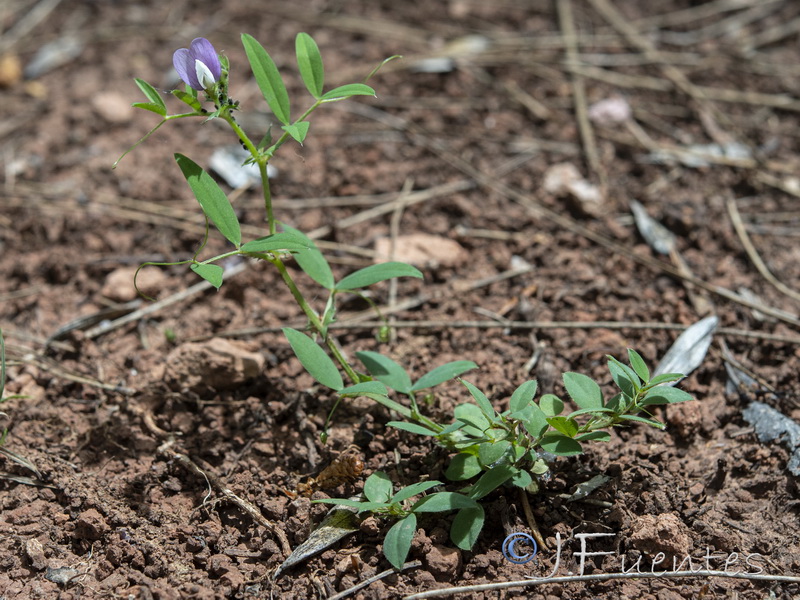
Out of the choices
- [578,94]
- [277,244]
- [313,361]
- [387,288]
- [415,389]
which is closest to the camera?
[277,244]

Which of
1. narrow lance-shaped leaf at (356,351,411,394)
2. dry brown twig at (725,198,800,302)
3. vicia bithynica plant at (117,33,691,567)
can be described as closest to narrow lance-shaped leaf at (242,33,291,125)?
vicia bithynica plant at (117,33,691,567)

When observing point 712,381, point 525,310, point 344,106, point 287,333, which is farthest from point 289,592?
point 344,106

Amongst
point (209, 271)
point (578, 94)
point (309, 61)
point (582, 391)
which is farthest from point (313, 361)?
point (578, 94)

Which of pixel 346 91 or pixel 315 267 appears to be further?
pixel 315 267

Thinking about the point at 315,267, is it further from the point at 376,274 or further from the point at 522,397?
the point at 522,397

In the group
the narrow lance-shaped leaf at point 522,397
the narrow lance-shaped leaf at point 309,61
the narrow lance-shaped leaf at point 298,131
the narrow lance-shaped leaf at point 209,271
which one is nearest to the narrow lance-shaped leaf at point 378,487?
the narrow lance-shaped leaf at point 522,397
